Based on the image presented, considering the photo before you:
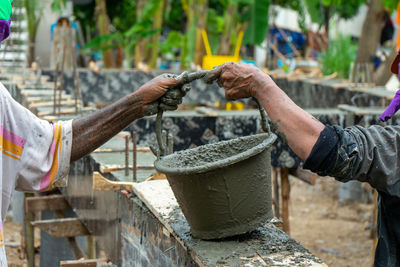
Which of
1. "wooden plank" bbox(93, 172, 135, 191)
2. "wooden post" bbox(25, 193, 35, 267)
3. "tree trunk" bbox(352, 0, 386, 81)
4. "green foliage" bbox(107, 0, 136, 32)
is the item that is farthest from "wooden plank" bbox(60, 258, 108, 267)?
"green foliage" bbox(107, 0, 136, 32)

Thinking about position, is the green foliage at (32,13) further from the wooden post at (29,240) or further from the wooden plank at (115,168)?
the wooden plank at (115,168)

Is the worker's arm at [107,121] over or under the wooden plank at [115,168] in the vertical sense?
over

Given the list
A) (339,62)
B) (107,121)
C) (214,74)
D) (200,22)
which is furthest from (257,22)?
(214,74)

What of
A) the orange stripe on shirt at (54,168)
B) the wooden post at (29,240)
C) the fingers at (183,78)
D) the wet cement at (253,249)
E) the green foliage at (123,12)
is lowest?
the wooden post at (29,240)

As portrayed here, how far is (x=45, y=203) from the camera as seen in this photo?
15.1 feet

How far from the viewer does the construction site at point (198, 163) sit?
2033mm

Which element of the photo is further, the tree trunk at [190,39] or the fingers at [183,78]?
the tree trunk at [190,39]

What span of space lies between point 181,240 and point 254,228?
0.90 ft

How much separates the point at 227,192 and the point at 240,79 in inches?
15.6

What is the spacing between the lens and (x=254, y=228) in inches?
83.4

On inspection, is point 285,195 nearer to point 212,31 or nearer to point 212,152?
point 212,152

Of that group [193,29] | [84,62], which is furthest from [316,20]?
[84,62]

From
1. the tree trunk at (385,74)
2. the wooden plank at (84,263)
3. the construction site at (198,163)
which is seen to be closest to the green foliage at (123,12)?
→ the construction site at (198,163)

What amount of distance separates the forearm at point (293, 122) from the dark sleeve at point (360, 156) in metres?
0.03
